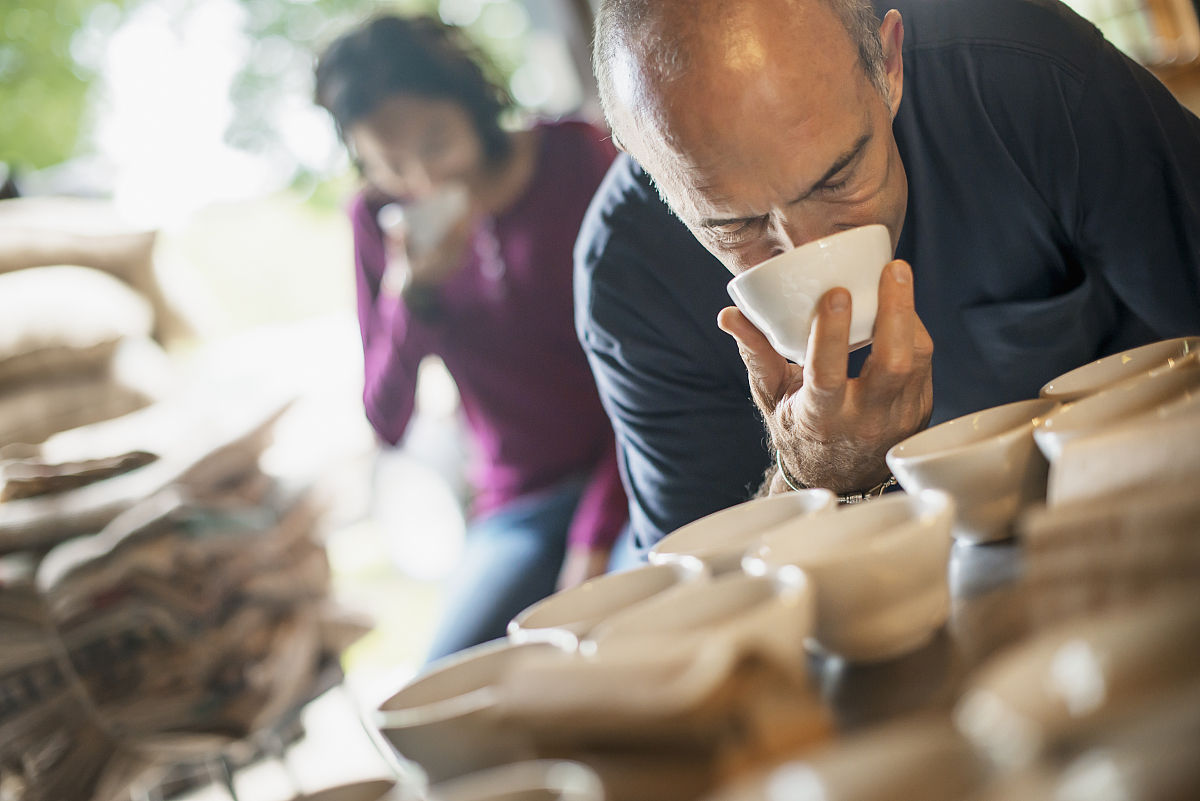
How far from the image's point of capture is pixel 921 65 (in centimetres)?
140

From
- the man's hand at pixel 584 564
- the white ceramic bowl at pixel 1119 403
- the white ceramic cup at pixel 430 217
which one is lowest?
the man's hand at pixel 584 564

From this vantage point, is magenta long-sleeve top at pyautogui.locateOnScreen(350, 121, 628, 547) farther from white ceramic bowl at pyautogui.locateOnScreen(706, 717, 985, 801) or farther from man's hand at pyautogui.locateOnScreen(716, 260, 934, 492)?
white ceramic bowl at pyautogui.locateOnScreen(706, 717, 985, 801)

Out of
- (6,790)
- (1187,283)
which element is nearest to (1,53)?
(6,790)

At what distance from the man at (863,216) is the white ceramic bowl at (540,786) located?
2.00ft

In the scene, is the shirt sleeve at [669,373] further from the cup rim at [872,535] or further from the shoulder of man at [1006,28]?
the cup rim at [872,535]

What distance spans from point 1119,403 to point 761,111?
535 millimetres

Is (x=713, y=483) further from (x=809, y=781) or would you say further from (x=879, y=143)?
(x=809, y=781)

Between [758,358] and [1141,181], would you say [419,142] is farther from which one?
[1141,181]

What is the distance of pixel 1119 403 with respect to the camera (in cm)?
71

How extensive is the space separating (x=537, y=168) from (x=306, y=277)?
2872 millimetres

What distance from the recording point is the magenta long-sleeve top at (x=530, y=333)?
92.7 inches

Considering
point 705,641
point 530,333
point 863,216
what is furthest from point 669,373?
point 705,641

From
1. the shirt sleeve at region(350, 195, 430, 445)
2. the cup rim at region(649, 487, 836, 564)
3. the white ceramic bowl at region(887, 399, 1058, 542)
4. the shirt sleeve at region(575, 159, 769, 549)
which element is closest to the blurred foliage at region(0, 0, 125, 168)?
the shirt sleeve at region(350, 195, 430, 445)

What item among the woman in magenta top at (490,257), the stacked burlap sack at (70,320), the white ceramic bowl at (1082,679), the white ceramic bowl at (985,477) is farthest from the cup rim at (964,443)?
the stacked burlap sack at (70,320)
